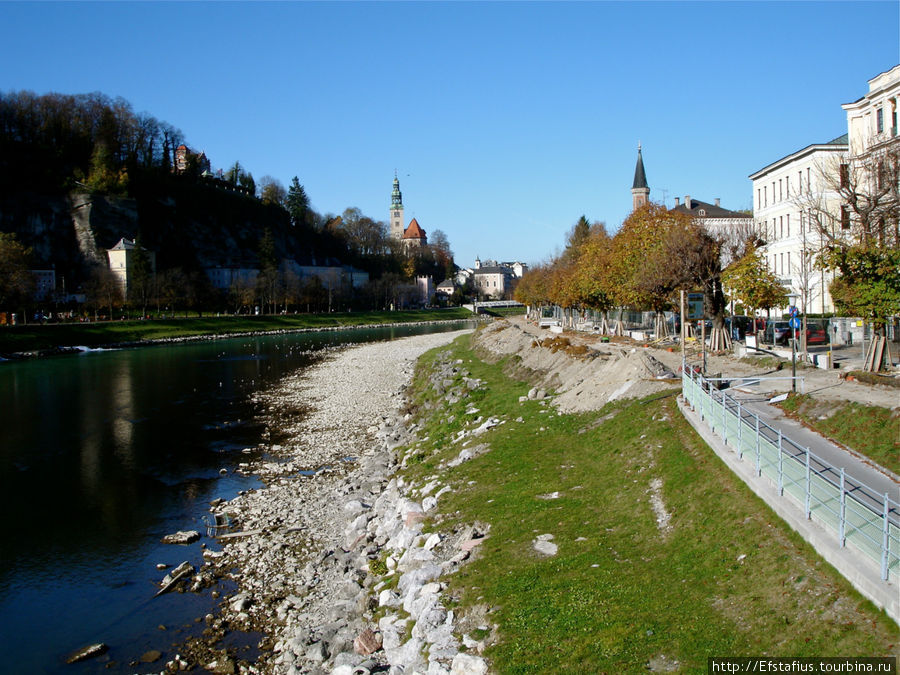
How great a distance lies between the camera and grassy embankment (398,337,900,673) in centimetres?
789

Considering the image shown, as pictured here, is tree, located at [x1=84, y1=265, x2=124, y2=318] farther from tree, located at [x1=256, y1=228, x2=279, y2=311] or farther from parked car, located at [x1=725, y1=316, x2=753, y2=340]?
parked car, located at [x1=725, y1=316, x2=753, y2=340]

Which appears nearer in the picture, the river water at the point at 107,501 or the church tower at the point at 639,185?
the river water at the point at 107,501

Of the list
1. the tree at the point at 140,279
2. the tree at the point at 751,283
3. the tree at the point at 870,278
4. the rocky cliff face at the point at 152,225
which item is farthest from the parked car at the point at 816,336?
the rocky cliff face at the point at 152,225

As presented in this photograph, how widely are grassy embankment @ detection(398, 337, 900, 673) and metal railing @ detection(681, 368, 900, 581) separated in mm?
471

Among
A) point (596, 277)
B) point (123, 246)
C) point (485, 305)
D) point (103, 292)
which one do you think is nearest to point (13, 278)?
point (103, 292)

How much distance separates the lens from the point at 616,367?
24.5m

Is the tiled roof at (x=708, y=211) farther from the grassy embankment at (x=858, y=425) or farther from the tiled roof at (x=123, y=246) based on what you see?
the tiled roof at (x=123, y=246)

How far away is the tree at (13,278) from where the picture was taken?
260ft

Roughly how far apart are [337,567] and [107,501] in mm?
10563

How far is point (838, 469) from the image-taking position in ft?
29.3

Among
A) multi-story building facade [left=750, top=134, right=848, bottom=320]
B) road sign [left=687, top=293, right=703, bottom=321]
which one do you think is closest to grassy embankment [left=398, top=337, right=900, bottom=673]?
road sign [left=687, top=293, right=703, bottom=321]

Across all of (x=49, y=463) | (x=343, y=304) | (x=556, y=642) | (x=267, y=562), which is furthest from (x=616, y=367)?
(x=343, y=304)

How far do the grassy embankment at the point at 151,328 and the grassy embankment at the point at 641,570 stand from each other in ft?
243

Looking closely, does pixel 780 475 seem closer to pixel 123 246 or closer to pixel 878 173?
pixel 878 173
